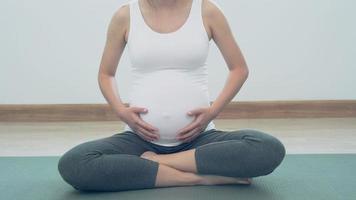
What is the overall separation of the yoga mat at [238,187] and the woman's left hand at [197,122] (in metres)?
0.13

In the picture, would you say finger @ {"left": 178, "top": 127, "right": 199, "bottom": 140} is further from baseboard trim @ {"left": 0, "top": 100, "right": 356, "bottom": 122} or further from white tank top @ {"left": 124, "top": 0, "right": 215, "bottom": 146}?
baseboard trim @ {"left": 0, "top": 100, "right": 356, "bottom": 122}

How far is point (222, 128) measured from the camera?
6.95 ft

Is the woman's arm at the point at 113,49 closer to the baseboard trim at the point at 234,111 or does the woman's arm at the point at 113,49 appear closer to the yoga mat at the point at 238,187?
the yoga mat at the point at 238,187

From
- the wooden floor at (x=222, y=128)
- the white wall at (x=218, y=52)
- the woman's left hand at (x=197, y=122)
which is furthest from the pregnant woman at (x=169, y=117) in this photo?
the white wall at (x=218, y=52)

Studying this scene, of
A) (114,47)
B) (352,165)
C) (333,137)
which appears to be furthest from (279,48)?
(114,47)

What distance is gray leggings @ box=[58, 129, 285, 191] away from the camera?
3.92 feet

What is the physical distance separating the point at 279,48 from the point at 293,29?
108 mm

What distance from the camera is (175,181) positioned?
1.22m

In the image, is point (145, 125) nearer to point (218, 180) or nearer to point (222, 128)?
point (218, 180)

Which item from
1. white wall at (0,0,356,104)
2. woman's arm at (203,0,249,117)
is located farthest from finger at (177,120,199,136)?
white wall at (0,0,356,104)

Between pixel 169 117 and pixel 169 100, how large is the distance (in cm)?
4

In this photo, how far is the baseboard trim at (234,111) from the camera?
7.66 feet

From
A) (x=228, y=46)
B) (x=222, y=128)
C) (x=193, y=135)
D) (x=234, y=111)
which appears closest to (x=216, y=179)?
(x=193, y=135)

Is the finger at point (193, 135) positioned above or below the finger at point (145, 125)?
below
